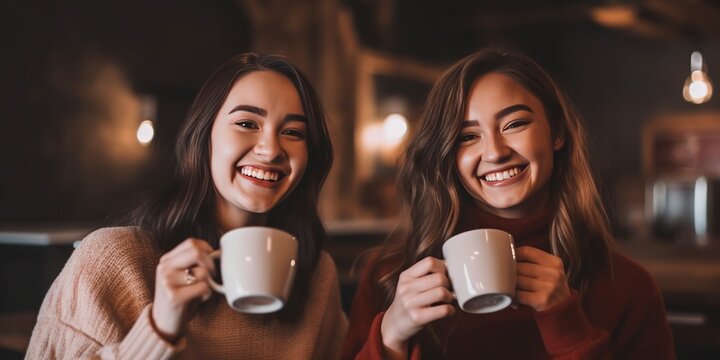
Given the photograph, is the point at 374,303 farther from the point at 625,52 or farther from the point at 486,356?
the point at 625,52

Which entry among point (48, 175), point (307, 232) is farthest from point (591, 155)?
point (48, 175)

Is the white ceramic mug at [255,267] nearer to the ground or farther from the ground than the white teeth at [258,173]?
nearer to the ground

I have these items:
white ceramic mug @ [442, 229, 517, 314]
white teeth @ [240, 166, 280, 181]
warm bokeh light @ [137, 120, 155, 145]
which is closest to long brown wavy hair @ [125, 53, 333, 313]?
white teeth @ [240, 166, 280, 181]

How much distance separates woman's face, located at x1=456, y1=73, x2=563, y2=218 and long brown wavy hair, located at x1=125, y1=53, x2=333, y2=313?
0.87ft

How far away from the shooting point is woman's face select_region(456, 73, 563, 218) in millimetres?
1309

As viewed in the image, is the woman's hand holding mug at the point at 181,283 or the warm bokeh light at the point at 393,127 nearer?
the woman's hand holding mug at the point at 181,283

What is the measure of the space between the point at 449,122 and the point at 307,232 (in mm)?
342

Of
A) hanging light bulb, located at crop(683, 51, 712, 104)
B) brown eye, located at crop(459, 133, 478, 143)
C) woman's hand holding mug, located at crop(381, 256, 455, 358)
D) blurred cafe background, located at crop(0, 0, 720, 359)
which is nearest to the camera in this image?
woman's hand holding mug, located at crop(381, 256, 455, 358)

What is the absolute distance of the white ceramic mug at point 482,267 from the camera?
107 cm

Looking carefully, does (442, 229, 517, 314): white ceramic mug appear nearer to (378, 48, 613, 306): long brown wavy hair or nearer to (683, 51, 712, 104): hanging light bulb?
(378, 48, 613, 306): long brown wavy hair

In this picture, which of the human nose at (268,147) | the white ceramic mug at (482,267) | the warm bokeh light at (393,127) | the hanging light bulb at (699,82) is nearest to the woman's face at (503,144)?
the white ceramic mug at (482,267)

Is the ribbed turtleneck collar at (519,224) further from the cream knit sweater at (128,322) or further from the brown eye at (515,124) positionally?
the cream knit sweater at (128,322)

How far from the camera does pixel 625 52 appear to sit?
27.4 feet

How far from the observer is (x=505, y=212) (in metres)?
1.42
